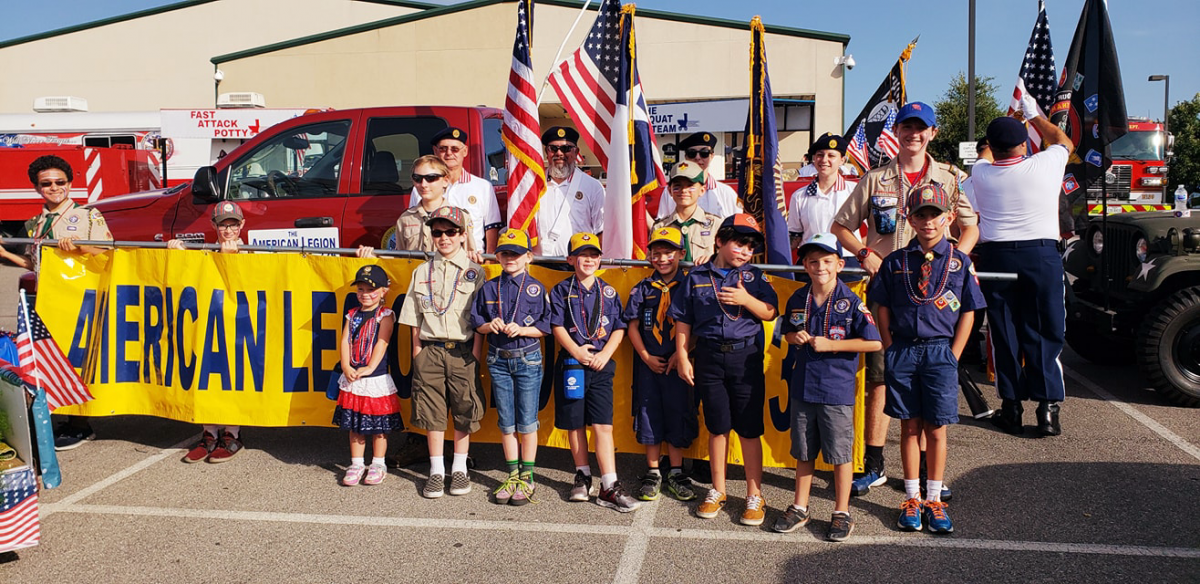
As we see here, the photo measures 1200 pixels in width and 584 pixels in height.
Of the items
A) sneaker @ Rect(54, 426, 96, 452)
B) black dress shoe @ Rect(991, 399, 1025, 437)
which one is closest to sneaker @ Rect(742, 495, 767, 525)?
black dress shoe @ Rect(991, 399, 1025, 437)

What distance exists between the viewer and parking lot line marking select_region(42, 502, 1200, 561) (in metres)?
3.83

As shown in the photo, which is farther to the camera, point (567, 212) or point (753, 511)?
point (567, 212)

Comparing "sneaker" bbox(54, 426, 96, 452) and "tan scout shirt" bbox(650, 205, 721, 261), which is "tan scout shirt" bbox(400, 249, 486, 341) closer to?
"tan scout shirt" bbox(650, 205, 721, 261)

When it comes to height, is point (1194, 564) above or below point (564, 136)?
below

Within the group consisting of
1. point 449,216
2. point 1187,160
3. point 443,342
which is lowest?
point 443,342

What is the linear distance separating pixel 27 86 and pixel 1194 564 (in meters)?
35.7

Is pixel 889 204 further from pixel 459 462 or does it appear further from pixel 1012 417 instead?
pixel 459 462

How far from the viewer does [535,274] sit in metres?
5.08

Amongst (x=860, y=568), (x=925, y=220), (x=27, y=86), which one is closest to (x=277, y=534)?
(x=860, y=568)

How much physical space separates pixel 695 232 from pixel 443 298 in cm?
148

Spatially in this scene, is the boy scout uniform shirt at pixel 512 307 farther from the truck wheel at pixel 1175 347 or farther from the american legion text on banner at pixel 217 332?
the truck wheel at pixel 1175 347

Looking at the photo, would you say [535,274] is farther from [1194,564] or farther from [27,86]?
[27,86]

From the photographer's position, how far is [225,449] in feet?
17.7

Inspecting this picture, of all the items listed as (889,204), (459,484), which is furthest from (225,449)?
(889,204)
